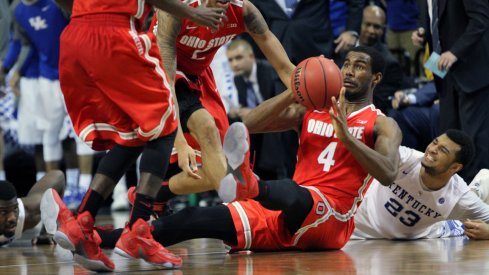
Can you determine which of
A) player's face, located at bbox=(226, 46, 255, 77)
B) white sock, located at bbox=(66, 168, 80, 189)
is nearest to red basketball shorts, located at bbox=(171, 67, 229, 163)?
player's face, located at bbox=(226, 46, 255, 77)

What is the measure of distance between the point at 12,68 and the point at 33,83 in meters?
0.49

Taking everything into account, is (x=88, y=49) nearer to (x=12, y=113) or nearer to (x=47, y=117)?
(x=47, y=117)

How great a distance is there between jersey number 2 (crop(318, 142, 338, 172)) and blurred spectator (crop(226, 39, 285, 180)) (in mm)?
3408

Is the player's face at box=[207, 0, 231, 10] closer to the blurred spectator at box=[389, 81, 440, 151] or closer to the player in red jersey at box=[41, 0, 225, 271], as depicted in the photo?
the player in red jersey at box=[41, 0, 225, 271]

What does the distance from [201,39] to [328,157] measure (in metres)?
1.04

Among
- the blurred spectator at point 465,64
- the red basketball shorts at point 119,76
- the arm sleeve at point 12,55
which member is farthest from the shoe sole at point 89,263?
the arm sleeve at point 12,55

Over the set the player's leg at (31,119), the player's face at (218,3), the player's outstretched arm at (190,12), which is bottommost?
the player's leg at (31,119)

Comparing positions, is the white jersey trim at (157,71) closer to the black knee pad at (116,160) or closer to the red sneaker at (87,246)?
the black knee pad at (116,160)

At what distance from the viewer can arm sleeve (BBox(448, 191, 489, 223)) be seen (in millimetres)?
6691

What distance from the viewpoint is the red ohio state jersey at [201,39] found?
5.87 m

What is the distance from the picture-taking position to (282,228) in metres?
5.85

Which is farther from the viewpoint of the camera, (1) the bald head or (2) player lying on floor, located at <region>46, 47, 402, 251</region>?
(1) the bald head

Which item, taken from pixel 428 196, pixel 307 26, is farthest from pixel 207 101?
pixel 307 26

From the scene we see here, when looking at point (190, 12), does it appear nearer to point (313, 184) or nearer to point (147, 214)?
point (147, 214)
